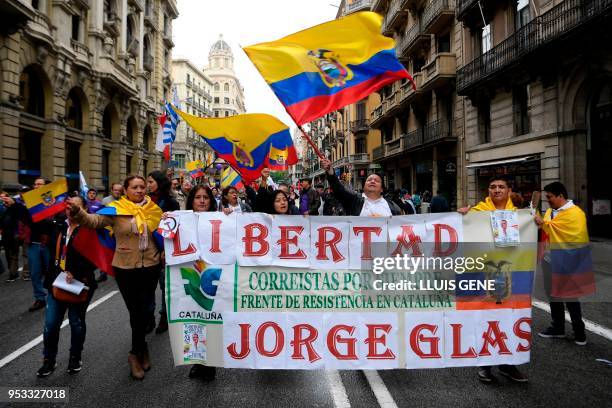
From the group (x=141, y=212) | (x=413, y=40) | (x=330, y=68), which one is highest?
(x=413, y=40)

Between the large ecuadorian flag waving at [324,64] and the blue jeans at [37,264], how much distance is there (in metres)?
4.75

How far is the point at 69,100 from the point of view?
20875 mm

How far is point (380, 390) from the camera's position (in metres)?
3.39

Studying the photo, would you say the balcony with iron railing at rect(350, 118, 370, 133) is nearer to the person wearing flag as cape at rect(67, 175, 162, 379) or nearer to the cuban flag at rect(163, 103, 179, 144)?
the cuban flag at rect(163, 103, 179, 144)

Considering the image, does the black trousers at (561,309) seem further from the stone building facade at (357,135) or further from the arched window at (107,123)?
the stone building facade at (357,135)

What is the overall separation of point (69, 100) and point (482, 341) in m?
23.7

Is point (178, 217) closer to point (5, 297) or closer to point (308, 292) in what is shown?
point (308, 292)

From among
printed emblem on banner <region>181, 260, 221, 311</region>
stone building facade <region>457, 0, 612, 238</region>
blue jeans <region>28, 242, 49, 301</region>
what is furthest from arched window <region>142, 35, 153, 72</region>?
printed emblem on banner <region>181, 260, 221, 311</region>

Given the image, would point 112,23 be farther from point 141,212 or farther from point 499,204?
point 499,204

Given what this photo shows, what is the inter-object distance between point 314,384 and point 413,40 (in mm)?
25599

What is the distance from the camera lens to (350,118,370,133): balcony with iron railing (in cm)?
4462

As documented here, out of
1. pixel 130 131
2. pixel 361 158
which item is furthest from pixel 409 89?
pixel 130 131

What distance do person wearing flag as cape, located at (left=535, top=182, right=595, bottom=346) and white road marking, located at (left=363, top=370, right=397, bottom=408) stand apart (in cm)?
244

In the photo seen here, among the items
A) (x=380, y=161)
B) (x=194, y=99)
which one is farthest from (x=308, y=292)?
(x=194, y=99)
